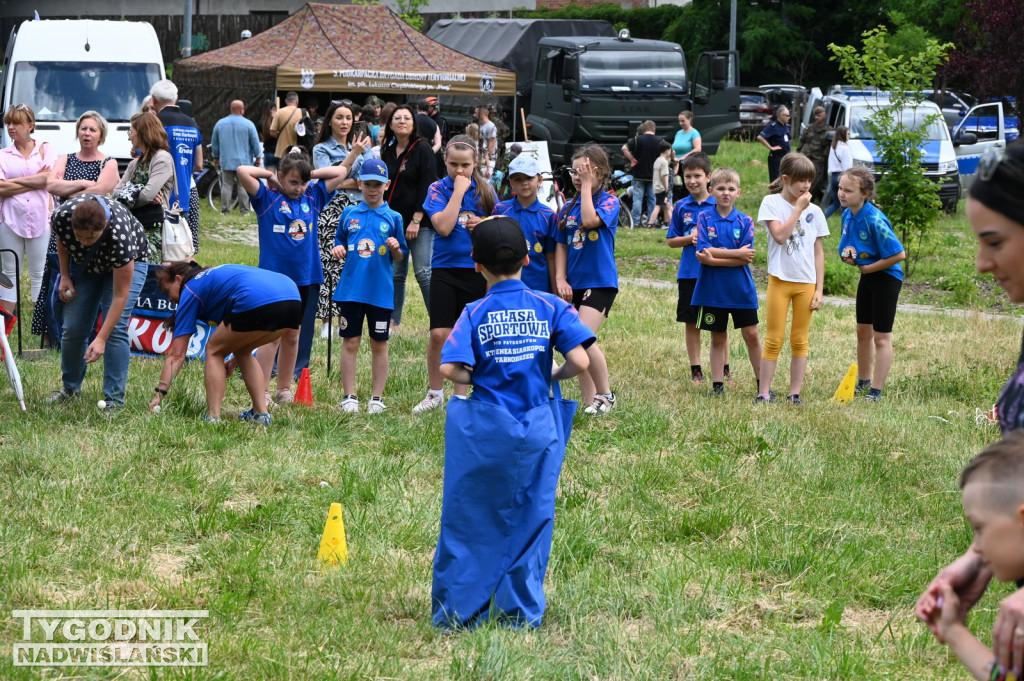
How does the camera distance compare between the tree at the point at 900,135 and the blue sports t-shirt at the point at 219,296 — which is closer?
the blue sports t-shirt at the point at 219,296

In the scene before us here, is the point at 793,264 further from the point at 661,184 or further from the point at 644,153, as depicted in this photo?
the point at 661,184

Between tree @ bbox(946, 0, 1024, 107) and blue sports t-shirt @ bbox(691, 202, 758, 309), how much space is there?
66.8ft

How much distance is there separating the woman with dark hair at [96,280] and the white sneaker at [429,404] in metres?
1.99

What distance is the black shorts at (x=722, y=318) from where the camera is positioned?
8.45m

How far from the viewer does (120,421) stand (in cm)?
725

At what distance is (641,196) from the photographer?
20.4 metres

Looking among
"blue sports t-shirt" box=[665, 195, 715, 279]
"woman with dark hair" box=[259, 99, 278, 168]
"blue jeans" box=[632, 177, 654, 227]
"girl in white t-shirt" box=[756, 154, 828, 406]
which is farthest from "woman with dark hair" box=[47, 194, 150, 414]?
"blue jeans" box=[632, 177, 654, 227]

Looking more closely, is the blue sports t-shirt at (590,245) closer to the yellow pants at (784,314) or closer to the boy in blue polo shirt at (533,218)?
the boy in blue polo shirt at (533,218)

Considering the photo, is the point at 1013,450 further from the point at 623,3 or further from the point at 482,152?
the point at 623,3

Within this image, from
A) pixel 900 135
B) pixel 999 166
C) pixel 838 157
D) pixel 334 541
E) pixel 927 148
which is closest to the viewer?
pixel 999 166

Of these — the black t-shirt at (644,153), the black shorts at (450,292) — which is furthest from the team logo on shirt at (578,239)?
the black t-shirt at (644,153)

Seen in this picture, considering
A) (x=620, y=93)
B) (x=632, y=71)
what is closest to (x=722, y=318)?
(x=620, y=93)

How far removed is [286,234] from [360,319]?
0.85m

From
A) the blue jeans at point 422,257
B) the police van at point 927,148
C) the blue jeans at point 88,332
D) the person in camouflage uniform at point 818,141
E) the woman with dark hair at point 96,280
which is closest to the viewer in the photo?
the woman with dark hair at point 96,280
